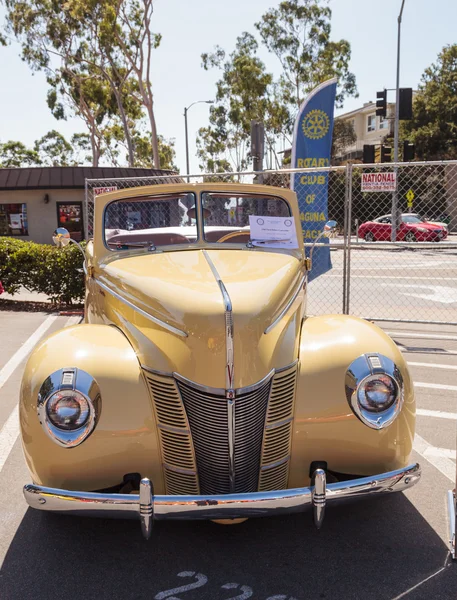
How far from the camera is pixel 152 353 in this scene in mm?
2846

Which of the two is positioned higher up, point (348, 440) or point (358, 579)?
point (348, 440)

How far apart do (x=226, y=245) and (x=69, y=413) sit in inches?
73.9

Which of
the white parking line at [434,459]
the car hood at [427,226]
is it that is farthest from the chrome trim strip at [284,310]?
the car hood at [427,226]

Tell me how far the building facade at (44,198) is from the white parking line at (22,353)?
52.9 feet

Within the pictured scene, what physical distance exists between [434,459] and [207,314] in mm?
2245

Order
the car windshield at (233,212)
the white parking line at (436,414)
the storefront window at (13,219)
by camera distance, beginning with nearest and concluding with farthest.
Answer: the car windshield at (233,212) < the white parking line at (436,414) < the storefront window at (13,219)

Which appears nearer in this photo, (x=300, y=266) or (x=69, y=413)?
(x=69, y=413)

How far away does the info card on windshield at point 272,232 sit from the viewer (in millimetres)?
4230

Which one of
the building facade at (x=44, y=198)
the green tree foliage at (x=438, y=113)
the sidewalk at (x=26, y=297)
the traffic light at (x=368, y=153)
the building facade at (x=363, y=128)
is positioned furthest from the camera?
the building facade at (x=363, y=128)

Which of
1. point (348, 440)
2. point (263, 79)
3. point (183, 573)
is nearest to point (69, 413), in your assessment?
point (183, 573)

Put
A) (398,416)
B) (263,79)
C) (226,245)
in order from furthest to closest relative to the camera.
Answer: (263,79) → (226,245) → (398,416)

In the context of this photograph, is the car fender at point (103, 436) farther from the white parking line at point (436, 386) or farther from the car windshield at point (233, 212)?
the white parking line at point (436, 386)

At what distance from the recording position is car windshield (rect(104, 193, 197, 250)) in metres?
4.22

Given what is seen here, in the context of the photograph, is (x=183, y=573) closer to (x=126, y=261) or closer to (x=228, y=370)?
(x=228, y=370)
